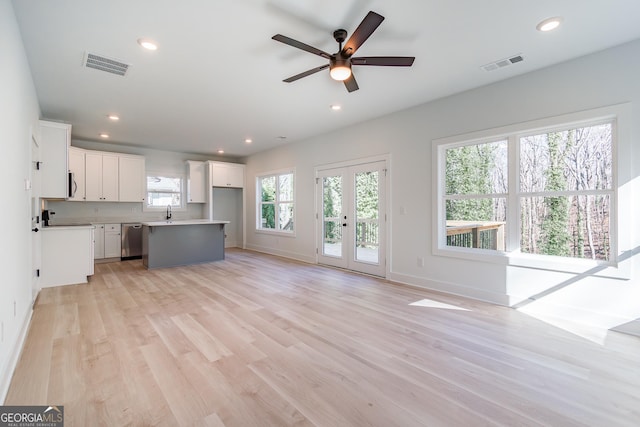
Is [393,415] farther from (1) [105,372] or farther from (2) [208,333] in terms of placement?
(1) [105,372]

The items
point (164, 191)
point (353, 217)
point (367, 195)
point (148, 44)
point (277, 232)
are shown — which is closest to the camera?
point (148, 44)

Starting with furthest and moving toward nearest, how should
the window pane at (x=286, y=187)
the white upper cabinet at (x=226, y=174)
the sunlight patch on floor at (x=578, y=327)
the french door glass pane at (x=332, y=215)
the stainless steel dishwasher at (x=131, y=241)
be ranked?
1. the white upper cabinet at (x=226, y=174)
2. the window pane at (x=286, y=187)
3. the stainless steel dishwasher at (x=131, y=241)
4. the french door glass pane at (x=332, y=215)
5. the sunlight patch on floor at (x=578, y=327)

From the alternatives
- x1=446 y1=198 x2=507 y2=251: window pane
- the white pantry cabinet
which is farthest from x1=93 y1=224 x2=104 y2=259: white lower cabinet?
x1=446 y1=198 x2=507 y2=251: window pane

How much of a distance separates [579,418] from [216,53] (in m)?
4.05

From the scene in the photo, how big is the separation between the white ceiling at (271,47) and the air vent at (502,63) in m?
0.07

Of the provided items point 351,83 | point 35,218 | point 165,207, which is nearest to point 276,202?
point 165,207

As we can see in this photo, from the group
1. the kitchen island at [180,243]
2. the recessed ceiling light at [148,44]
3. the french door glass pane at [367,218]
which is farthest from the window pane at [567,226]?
the kitchen island at [180,243]

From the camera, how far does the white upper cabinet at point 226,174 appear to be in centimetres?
792

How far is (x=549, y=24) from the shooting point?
8.17 ft

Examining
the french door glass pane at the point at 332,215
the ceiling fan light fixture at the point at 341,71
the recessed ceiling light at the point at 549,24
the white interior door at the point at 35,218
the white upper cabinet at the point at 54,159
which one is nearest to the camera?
the recessed ceiling light at the point at 549,24

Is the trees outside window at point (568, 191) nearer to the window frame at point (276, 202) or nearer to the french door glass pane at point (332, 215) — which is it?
the french door glass pane at point (332, 215)

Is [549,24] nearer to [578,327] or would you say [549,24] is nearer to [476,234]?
[476,234]

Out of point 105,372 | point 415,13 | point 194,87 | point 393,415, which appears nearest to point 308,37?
point 415,13

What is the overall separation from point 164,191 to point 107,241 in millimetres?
1847
